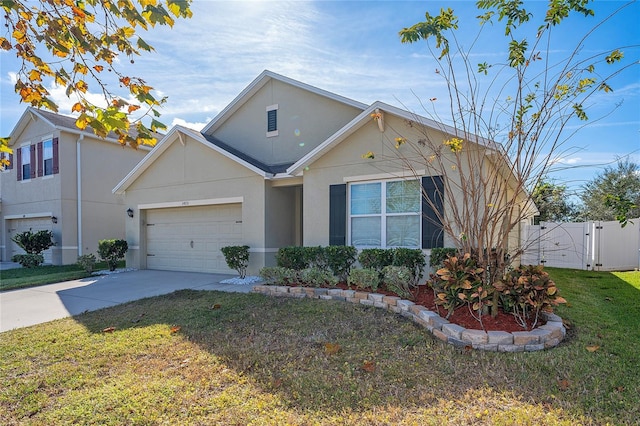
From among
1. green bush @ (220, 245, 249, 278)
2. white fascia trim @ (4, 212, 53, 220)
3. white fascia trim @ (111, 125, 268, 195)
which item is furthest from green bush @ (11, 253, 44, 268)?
green bush @ (220, 245, 249, 278)

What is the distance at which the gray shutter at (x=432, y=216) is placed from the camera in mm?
8031

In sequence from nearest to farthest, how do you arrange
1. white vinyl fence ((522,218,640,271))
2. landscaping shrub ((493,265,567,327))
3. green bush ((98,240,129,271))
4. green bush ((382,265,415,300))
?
1. landscaping shrub ((493,265,567,327))
2. green bush ((382,265,415,300))
3. green bush ((98,240,129,271))
4. white vinyl fence ((522,218,640,271))

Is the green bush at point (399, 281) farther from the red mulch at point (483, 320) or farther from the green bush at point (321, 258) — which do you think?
the green bush at point (321, 258)

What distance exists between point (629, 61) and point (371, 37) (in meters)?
→ 4.92

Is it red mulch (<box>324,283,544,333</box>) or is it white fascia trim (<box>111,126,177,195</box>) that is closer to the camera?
red mulch (<box>324,283,544,333</box>)

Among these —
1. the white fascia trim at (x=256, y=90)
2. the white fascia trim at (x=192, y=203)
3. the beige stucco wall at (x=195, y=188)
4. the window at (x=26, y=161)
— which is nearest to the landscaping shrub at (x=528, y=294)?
the beige stucco wall at (x=195, y=188)

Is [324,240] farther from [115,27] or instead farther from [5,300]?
[5,300]

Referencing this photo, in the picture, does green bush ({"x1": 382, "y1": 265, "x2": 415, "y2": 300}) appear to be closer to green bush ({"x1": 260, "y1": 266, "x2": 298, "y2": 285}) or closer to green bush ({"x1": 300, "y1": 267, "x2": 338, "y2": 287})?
A: green bush ({"x1": 300, "y1": 267, "x2": 338, "y2": 287})

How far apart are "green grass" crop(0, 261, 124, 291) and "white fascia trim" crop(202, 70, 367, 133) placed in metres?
6.89

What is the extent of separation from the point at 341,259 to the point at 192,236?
6.43 m

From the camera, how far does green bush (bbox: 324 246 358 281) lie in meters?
8.41

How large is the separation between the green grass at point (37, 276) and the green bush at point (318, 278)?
851 centimetres

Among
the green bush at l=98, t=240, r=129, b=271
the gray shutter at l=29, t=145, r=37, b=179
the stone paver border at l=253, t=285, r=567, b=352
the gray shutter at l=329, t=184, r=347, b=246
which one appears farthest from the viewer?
the gray shutter at l=29, t=145, r=37, b=179

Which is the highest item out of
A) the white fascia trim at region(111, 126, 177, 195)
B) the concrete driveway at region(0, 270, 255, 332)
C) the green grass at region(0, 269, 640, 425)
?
the white fascia trim at region(111, 126, 177, 195)
